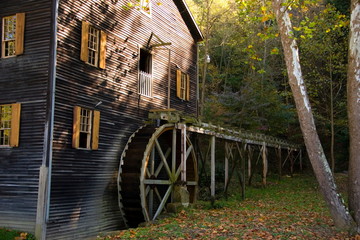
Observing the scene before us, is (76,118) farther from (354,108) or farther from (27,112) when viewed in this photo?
(354,108)

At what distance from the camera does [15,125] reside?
1129 cm

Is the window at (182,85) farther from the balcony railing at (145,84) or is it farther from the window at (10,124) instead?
the window at (10,124)

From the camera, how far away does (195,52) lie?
2033cm

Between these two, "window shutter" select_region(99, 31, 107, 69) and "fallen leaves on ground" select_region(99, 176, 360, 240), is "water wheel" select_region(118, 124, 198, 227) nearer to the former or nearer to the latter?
"fallen leaves on ground" select_region(99, 176, 360, 240)

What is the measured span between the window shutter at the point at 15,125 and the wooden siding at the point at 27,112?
12 centimetres

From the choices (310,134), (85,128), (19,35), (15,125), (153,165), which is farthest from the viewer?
(153,165)

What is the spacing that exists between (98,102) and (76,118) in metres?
1.37

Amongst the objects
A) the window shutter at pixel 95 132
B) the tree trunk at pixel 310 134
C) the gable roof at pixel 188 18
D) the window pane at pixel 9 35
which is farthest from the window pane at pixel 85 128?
the gable roof at pixel 188 18

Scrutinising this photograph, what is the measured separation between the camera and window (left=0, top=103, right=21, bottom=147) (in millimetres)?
11247

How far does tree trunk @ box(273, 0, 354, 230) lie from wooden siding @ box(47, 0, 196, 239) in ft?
20.7

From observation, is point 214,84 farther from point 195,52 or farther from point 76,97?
point 76,97

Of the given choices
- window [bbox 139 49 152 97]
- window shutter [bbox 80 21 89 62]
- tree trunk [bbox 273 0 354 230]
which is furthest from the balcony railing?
tree trunk [bbox 273 0 354 230]

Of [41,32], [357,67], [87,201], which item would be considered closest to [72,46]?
[41,32]

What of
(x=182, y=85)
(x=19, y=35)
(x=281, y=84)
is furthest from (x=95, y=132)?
(x=281, y=84)
